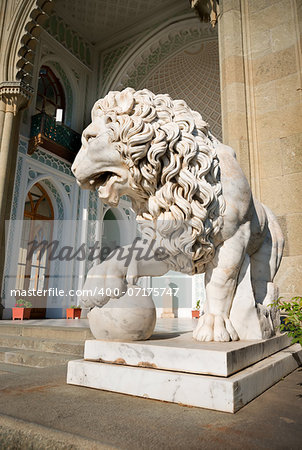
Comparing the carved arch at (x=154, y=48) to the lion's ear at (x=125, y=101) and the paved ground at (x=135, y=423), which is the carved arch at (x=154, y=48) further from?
the paved ground at (x=135, y=423)

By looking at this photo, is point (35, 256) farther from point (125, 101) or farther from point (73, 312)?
point (125, 101)

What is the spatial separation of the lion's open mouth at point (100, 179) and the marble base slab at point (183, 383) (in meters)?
0.67

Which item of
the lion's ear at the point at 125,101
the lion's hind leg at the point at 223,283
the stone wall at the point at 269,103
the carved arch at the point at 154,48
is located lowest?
the lion's hind leg at the point at 223,283

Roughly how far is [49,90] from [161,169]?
9.85 metres

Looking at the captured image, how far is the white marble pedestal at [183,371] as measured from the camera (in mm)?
877

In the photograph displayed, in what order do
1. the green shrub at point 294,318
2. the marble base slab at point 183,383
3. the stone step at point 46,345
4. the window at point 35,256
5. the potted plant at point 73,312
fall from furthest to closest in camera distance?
the window at point 35,256 < the potted plant at point 73,312 < the stone step at point 46,345 < the green shrub at point 294,318 < the marble base slab at point 183,383

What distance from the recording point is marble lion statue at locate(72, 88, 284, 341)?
3.89 ft

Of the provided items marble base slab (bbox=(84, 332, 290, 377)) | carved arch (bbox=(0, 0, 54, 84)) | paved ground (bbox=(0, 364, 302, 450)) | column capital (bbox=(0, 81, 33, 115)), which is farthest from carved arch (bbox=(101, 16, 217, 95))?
paved ground (bbox=(0, 364, 302, 450))

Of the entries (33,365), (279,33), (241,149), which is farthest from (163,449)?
(279,33)

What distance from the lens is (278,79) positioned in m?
3.07

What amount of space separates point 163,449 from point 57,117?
30.8 ft

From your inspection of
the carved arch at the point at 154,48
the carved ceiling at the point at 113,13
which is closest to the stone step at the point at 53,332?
the carved arch at the point at 154,48

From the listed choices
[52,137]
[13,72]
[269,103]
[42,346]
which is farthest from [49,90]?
[42,346]

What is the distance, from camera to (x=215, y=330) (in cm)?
117
